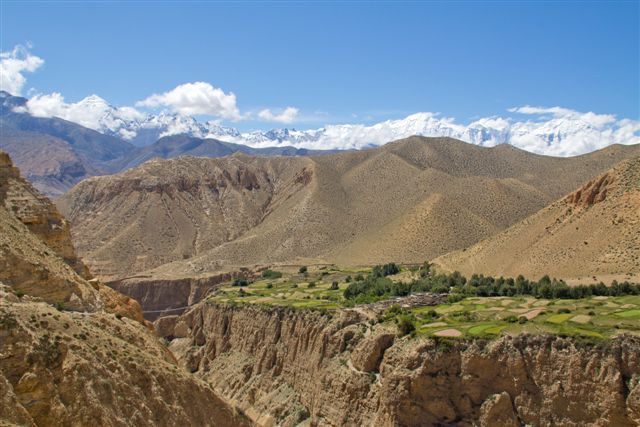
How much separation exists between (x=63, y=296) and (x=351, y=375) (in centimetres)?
2399

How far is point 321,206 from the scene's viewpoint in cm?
15012

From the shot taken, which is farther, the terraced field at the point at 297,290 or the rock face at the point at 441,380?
the terraced field at the point at 297,290

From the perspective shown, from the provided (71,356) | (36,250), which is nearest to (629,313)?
(71,356)

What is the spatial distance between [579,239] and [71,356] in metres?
58.1

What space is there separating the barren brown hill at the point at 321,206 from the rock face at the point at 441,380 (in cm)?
5182

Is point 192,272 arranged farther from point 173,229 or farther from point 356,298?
point 356,298

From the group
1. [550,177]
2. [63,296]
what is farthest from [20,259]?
[550,177]

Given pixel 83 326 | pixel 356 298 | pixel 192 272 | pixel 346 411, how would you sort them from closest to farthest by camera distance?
pixel 83 326 → pixel 346 411 → pixel 356 298 → pixel 192 272

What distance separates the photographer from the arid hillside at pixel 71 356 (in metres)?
23.2

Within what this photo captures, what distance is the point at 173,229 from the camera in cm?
15775

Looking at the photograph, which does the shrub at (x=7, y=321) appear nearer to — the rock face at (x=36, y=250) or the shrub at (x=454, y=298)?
the rock face at (x=36, y=250)

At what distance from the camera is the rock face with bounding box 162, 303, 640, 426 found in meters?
37.5

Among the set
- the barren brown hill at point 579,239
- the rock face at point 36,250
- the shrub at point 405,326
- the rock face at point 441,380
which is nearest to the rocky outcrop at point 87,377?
the rock face at point 36,250

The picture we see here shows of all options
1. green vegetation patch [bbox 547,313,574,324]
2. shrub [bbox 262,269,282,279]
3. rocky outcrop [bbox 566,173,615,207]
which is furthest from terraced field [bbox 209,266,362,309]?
rocky outcrop [bbox 566,173,615,207]
